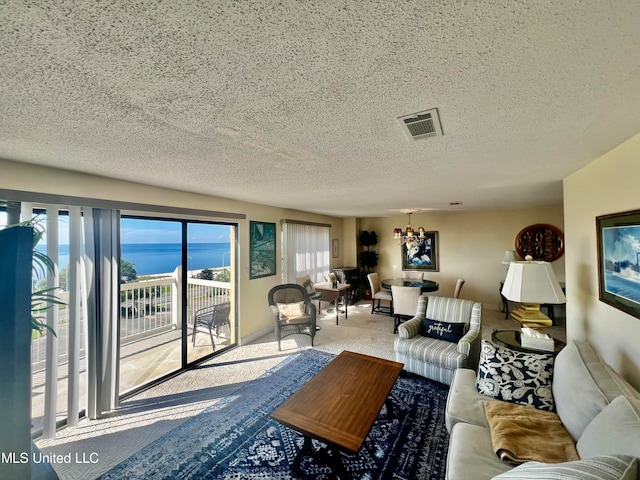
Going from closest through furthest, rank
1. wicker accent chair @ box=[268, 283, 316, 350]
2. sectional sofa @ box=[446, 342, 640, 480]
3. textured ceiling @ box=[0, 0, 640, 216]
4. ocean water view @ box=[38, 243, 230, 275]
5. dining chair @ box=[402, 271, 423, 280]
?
textured ceiling @ box=[0, 0, 640, 216]
sectional sofa @ box=[446, 342, 640, 480]
ocean water view @ box=[38, 243, 230, 275]
wicker accent chair @ box=[268, 283, 316, 350]
dining chair @ box=[402, 271, 423, 280]

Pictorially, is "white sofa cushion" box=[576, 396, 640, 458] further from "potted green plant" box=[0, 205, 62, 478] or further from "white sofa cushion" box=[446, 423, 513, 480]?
"potted green plant" box=[0, 205, 62, 478]

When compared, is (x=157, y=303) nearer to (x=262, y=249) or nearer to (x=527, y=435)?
(x=262, y=249)

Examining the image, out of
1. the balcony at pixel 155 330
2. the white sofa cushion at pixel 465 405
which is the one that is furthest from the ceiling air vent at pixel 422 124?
the balcony at pixel 155 330

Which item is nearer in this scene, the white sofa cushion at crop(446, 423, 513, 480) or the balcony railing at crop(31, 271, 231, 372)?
the white sofa cushion at crop(446, 423, 513, 480)

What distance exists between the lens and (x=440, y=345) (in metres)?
2.94

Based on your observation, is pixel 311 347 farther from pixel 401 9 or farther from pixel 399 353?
pixel 401 9

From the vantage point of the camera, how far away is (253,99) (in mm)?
1141

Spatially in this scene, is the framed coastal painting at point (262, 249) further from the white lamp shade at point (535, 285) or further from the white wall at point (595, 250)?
the white wall at point (595, 250)

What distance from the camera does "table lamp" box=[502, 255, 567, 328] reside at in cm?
219

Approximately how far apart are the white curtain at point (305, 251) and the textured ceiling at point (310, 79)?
317cm

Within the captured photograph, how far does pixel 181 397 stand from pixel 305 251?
3465 millimetres

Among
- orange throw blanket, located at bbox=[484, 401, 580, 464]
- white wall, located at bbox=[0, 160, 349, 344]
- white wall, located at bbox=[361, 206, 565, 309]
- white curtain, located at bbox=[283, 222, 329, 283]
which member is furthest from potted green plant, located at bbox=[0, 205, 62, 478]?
white wall, located at bbox=[361, 206, 565, 309]

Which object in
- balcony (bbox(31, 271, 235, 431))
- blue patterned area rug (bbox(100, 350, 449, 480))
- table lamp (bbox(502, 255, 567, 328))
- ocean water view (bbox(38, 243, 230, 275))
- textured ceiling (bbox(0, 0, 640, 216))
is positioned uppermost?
textured ceiling (bbox(0, 0, 640, 216))

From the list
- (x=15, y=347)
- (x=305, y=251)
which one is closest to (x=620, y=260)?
(x=15, y=347)
